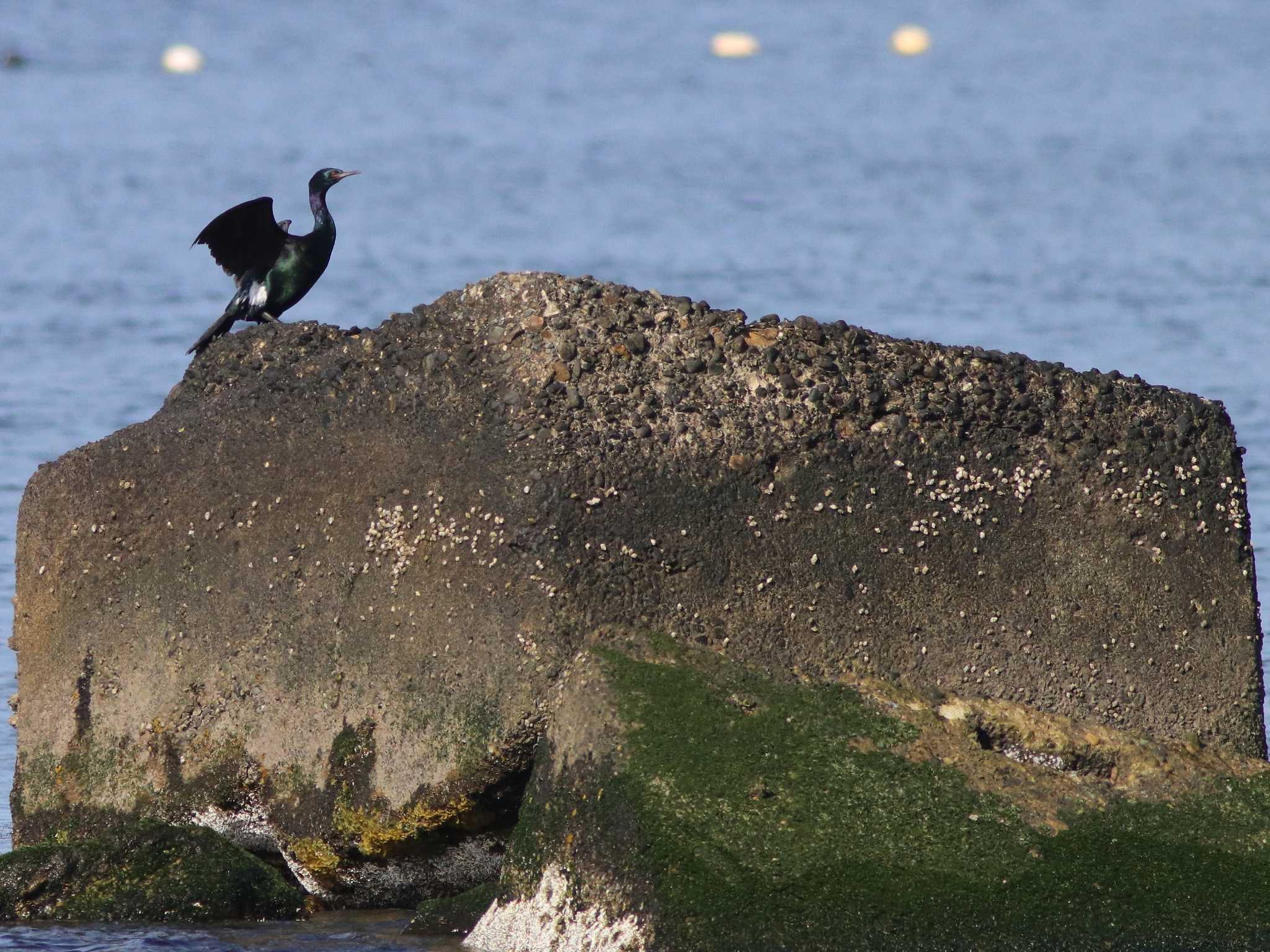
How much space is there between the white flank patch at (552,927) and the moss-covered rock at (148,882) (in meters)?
0.78

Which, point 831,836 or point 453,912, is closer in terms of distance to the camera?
point 831,836

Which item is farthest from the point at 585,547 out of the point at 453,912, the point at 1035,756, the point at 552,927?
the point at 1035,756

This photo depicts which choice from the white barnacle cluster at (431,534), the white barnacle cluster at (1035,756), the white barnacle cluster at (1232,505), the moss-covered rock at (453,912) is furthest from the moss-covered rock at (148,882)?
the white barnacle cluster at (1232,505)

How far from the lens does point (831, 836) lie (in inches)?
154

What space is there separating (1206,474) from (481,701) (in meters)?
1.91

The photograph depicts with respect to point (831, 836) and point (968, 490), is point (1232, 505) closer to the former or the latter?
point (968, 490)

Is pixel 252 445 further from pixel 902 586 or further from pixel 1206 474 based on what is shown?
pixel 1206 474

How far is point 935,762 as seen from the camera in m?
4.13

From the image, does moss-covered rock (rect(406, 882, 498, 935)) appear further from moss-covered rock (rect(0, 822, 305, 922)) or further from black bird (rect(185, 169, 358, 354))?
black bird (rect(185, 169, 358, 354))

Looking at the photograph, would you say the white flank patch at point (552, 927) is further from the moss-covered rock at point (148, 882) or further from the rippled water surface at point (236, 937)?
the moss-covered rock at point (148, 882)

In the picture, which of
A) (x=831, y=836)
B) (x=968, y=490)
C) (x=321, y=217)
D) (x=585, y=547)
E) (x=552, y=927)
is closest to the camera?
(x=831, y=836)

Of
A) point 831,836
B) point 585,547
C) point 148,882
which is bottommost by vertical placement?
point 148,882

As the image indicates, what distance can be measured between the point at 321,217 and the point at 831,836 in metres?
4.39

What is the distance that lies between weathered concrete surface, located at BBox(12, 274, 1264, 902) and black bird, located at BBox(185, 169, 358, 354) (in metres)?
2.06
